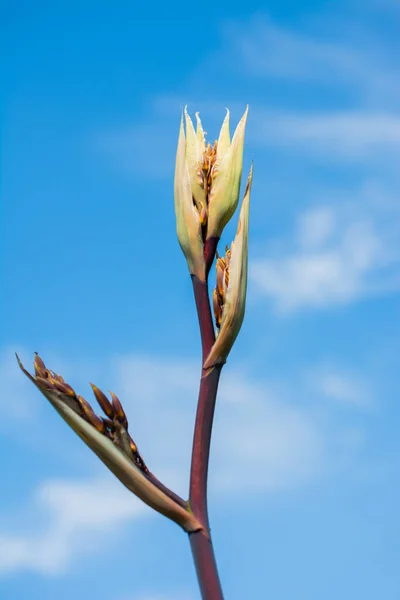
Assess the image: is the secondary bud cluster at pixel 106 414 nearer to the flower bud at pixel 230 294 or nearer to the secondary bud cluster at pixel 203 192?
the flower bud at pixel 230 294

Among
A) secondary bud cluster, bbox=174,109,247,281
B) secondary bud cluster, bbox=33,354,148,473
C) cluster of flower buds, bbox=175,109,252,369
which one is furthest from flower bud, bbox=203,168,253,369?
secondary bud cluster, bbox=33,354,148,473

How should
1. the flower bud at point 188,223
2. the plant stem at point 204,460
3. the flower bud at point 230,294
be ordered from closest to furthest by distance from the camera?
the plant stem at point 204,460
the flower bud at point 230,294
the flower bud at point 188,223

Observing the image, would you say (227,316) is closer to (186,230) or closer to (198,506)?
(186,230)

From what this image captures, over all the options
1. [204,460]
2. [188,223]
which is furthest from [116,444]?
[188,223]

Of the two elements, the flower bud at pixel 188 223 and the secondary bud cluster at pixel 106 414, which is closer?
→ the secondary bud cluster at pixel 106 414

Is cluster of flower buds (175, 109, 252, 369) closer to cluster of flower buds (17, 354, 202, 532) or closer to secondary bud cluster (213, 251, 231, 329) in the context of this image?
secondary bud cluster (213, 251, 231, 329)

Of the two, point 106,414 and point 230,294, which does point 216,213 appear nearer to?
point 230,294

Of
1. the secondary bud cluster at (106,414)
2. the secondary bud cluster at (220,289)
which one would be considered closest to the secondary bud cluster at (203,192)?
the secondary bud cluster at (220,289)

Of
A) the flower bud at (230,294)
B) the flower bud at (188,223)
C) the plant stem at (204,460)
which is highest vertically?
the flower bud at (188,223)
